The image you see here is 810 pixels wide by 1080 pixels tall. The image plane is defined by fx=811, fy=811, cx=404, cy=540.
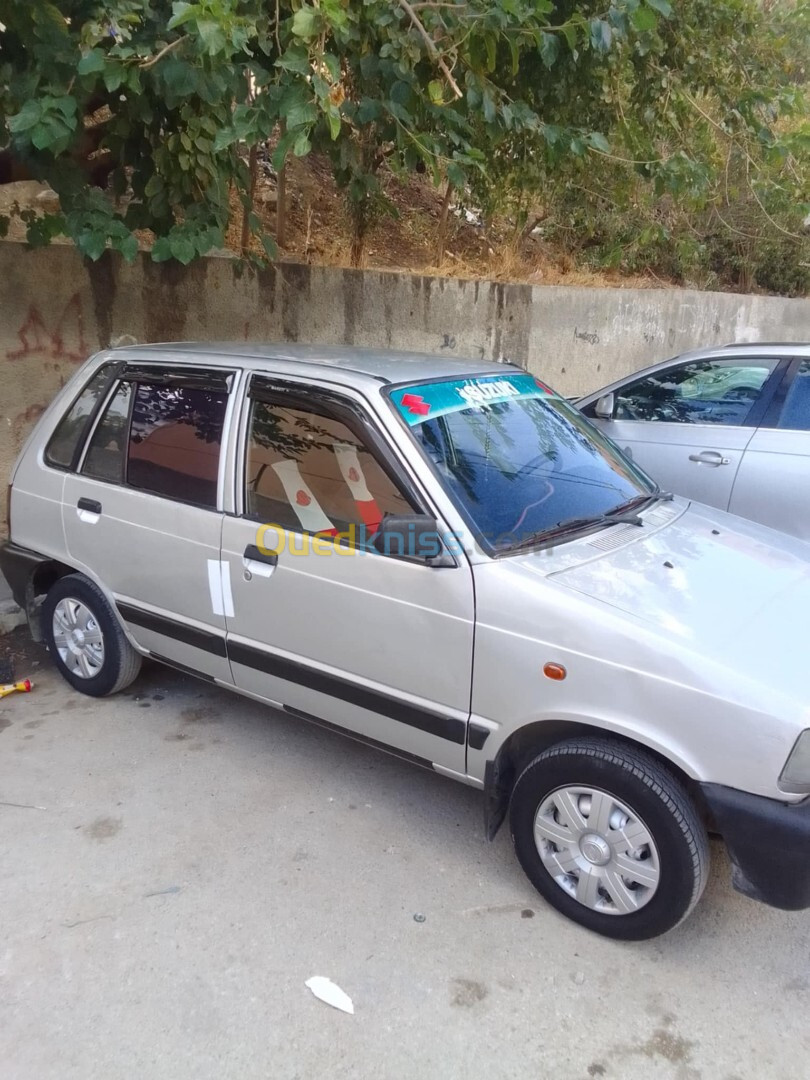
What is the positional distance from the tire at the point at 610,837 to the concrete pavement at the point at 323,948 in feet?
0.49

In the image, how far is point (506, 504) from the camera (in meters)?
A: 2.94

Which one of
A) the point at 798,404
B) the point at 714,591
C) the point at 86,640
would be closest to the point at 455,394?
the point at 714,591

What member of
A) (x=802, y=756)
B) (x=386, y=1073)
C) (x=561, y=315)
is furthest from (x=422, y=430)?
(x=561, y=315)

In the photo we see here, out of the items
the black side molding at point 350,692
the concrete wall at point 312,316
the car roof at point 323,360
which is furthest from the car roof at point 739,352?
the black side molding at point 350,692

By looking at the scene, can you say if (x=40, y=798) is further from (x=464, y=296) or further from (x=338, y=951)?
(x=464, y=296)

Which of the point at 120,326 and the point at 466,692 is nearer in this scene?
the point at 466,692

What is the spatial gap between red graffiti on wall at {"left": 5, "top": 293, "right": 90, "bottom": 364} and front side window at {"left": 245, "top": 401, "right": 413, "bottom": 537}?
281 centimetres

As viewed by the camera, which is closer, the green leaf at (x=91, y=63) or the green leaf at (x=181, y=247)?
the green leaf at (x=91, y=63)

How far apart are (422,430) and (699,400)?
289cm

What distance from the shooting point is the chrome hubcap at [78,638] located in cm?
396

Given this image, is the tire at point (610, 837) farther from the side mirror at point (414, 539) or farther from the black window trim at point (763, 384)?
the black window trim at point (763, 384)

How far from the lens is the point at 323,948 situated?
2545mm

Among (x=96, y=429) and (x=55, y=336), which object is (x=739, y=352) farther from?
(x=55, y=336)

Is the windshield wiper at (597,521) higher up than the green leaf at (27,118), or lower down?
lower down
